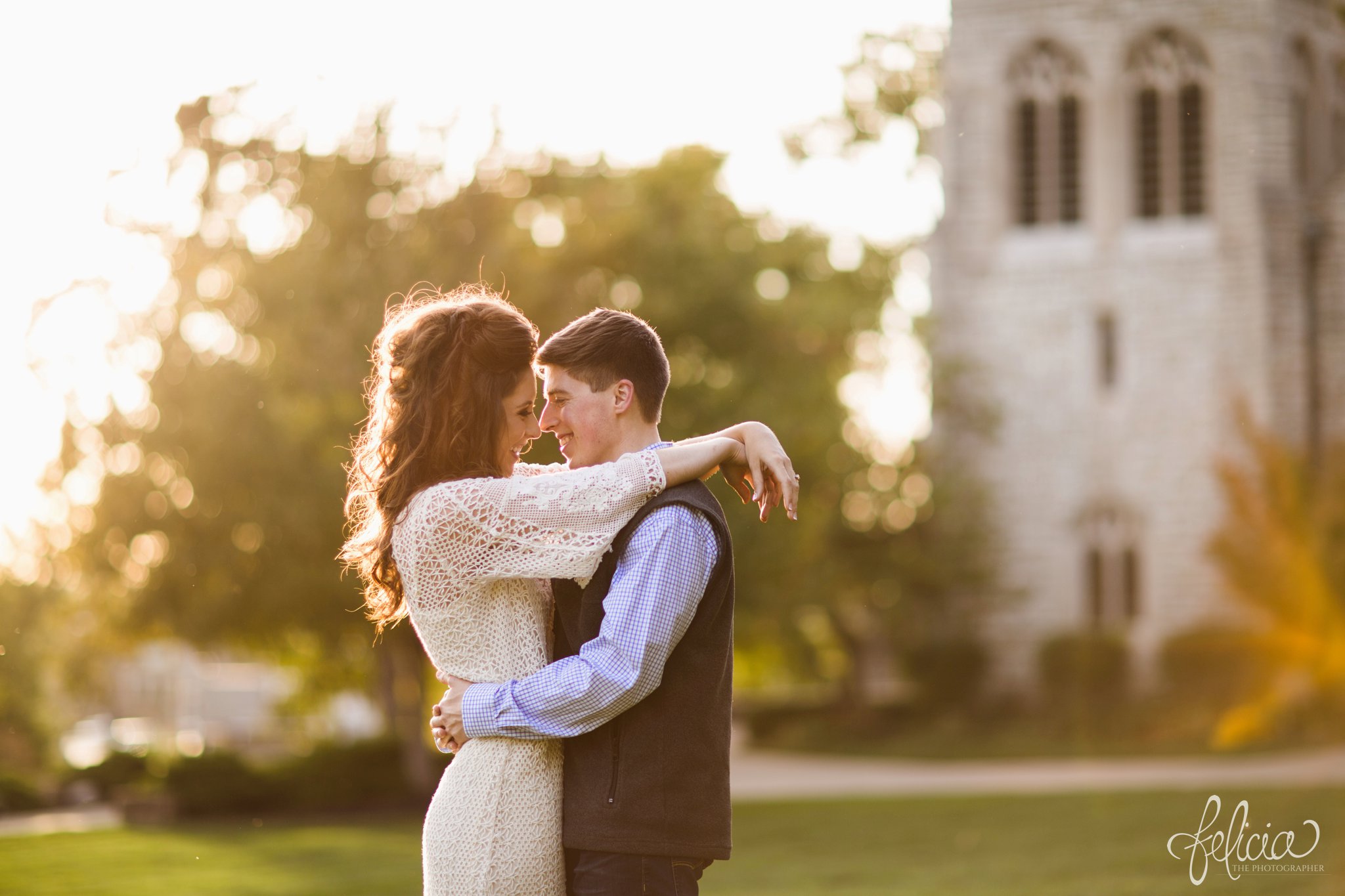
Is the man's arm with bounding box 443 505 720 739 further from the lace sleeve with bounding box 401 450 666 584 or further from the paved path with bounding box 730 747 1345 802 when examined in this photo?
the paved path with bounding box 730 747 1345 802

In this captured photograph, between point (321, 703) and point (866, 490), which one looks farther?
point (866, 490)

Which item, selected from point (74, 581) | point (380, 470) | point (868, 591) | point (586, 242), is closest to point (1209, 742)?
point (868, 591)

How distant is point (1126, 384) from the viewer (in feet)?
97.9

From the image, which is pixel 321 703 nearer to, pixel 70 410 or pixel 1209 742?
pixel 70 410

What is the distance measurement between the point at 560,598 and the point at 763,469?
0.54 metres

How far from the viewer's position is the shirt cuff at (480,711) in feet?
9.71

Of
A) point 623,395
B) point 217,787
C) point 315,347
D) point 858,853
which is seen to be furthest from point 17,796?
point 623,395

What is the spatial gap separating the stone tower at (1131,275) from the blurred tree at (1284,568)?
2071 mm

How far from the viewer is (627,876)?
9.61ft

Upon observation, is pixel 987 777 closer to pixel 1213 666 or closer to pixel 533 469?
pixel 1213 666

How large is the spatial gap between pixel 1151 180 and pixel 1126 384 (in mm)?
4244

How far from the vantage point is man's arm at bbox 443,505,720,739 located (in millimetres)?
2865

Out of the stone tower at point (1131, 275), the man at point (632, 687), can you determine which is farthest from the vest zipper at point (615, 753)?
the stone tower at point (1131, 275)

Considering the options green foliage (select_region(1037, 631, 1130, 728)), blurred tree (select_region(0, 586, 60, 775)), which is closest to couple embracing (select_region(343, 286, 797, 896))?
blurred tree (select_region(0, 586, 60, 775))
